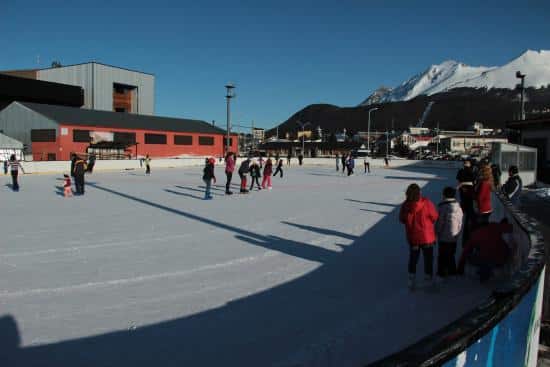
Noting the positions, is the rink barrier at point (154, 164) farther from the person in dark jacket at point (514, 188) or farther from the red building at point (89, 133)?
the person in dark jacket at point (514, 188)

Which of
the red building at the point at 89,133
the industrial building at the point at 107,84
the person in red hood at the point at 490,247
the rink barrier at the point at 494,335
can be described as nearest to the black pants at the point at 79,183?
the person in red hood at the point at 490,247

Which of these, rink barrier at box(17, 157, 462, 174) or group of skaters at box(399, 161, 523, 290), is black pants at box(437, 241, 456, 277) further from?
rink barrier at box(17, 157, 462, 174)

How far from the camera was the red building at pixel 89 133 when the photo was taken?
4144cm

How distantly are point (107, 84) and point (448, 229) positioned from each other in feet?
190

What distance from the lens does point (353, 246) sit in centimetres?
781

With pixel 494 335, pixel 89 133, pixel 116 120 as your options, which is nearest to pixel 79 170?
pixel 494 335

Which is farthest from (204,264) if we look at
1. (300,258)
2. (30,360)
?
(30,360)

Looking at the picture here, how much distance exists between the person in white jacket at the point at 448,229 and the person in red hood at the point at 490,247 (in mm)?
221

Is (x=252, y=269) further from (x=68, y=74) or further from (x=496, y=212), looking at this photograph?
(x=68, y=74)

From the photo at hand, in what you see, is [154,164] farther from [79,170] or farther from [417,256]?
[417,256]

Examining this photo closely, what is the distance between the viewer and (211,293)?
17.0 ft

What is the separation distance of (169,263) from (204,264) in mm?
511

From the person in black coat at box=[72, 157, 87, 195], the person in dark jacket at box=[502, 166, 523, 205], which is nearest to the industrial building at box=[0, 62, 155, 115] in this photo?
the person in black coat at box=[72, 157, 87, 195]

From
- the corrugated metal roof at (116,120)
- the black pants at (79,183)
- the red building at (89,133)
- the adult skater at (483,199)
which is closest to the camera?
the adult skater at (483,199)
